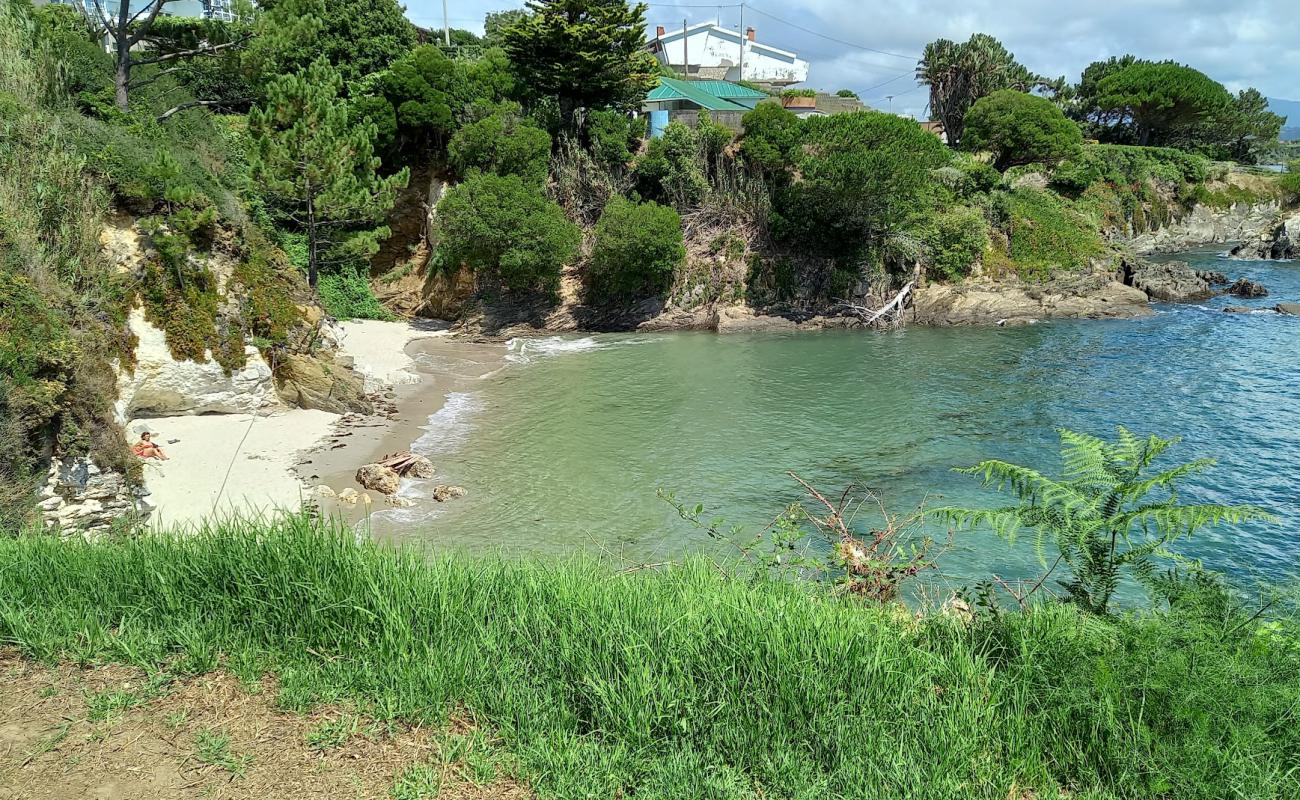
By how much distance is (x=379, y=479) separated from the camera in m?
14.5

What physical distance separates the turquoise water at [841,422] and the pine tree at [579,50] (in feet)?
44.7

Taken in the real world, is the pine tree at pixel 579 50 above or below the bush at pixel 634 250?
above

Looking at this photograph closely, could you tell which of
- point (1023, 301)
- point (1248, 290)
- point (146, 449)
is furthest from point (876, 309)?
point (146, 449)

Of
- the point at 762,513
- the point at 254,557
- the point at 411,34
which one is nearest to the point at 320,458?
the point at 762,513

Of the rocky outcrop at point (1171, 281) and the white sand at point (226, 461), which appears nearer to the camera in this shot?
the white sand at point (226, 461)

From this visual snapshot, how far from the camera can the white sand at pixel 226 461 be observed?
13.0m

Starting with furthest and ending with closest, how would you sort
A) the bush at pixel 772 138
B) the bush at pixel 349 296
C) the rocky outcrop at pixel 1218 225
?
the rocky outcrop at pixel 1218 225, the bush at pixel 772 138, the bush at pixel 349 296

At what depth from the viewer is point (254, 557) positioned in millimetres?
5812

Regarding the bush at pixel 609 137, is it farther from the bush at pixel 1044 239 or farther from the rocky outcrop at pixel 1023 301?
the bush at pixel 1044 239

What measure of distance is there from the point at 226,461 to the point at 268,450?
1.07 metres

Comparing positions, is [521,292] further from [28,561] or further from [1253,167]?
[1253,167]

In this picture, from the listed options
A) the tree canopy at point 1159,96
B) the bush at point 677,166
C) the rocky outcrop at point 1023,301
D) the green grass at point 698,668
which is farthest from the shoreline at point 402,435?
the tree canopy at point 1159,96

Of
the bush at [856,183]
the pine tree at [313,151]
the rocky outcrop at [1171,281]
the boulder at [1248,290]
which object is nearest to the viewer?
the pine tree at [313,151]

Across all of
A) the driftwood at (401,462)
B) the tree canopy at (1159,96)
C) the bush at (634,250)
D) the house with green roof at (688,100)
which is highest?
the tree canopy at (1159,96)
